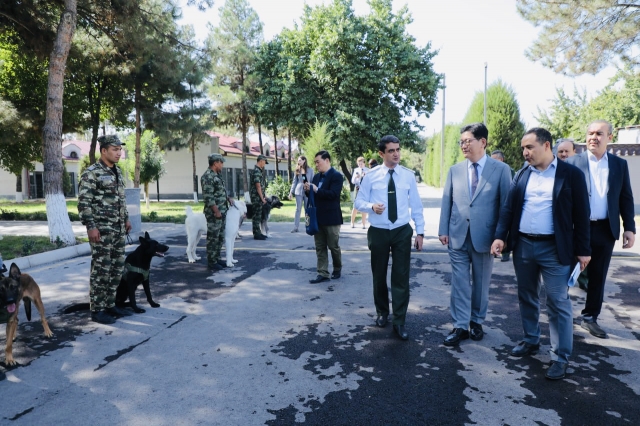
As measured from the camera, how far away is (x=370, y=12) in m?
26.2

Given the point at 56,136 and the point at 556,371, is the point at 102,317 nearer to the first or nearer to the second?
the point at 556,371

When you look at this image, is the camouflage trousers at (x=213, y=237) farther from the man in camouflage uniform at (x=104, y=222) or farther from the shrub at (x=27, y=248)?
the shrub at (x=27, y=248)

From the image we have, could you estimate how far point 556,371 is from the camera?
3.33 meters

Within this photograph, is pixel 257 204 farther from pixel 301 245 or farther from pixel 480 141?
pixel 480 141

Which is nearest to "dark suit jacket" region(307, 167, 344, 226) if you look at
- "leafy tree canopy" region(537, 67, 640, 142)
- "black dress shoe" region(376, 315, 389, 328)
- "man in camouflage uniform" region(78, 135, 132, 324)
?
"black dress shoe" region(376, 315, 389, 328)

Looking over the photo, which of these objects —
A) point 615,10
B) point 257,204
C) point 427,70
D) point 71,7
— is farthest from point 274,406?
point 427,70

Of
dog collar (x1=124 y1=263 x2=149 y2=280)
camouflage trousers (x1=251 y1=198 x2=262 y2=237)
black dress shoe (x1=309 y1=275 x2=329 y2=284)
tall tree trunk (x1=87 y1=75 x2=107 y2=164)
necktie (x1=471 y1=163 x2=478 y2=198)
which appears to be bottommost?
black dress shoe (x1=309 y1=275 x2=329 y2=284)

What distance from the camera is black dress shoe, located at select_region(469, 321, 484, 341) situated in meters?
4.19

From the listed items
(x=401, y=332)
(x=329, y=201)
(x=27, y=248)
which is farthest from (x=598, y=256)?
(x=27, y=248)

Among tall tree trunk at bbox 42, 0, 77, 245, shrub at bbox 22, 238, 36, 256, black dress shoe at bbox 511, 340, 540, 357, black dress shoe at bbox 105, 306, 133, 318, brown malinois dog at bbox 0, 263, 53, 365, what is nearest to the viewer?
brown malinois dog at bbox 0, 263, 53, 365

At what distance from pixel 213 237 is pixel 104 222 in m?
2.80

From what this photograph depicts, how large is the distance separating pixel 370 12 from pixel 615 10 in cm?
1548

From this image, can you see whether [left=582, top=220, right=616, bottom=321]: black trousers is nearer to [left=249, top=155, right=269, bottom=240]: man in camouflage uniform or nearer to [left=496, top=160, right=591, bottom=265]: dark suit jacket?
[left=496, top=160, right=591, bottom=265]: dark suit jacket

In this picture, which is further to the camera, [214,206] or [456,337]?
[214,206]
